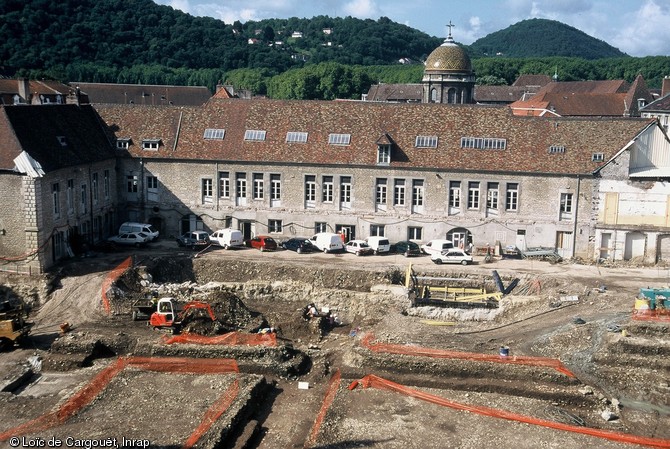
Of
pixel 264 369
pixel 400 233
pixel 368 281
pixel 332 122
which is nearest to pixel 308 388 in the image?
pixel 264 369

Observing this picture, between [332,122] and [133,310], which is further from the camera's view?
[332,122]

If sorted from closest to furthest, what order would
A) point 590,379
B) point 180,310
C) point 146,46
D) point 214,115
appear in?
point 590,379
point 180,310
point 214,115
point 146,46

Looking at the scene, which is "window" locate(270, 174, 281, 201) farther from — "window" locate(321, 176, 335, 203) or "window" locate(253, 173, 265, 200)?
"window" locate(321, 176, 335, 203)

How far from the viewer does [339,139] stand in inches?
2105

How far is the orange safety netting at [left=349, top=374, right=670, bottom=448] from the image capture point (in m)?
26.5

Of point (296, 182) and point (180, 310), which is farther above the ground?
point (296, 182)

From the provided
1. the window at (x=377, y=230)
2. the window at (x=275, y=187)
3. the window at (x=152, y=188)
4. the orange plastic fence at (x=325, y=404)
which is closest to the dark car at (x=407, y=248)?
the window at (x=377, y=230)

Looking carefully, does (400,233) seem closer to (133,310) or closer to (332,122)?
(332,122)

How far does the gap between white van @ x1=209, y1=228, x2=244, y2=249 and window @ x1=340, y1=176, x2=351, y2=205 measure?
7922 millimetres

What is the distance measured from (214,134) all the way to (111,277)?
1599 centimetres

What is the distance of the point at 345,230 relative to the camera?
52812 millimetres

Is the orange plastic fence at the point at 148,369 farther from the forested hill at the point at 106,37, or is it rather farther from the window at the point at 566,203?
the forested hill at the point at 106,37

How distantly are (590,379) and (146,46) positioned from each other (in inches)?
6245

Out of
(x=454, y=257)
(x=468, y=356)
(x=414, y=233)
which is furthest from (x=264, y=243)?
(x=468, y=356)
